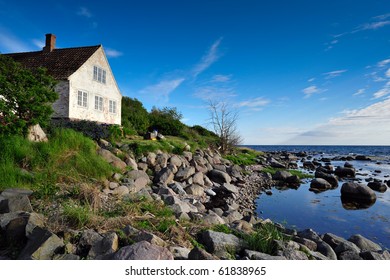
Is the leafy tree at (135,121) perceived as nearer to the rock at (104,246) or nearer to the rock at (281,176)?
the rock at (281,176)

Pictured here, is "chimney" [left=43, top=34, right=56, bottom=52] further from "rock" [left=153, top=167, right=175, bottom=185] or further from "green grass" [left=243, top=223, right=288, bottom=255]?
"green grass" [left=243, top=223, right=288, bottom=255]

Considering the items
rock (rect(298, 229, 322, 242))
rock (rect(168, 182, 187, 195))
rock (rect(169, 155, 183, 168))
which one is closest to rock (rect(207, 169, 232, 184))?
rock (rect(169, 155, 183, 168))

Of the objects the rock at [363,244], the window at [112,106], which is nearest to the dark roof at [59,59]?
the window at [112,106]

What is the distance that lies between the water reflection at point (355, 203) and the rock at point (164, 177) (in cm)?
815

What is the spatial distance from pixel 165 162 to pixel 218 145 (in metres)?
13.9

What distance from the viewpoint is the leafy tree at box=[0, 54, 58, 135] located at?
30.2ft

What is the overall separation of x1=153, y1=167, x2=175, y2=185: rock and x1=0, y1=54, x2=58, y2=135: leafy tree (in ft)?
16.2

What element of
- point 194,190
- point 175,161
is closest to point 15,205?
point 194,190

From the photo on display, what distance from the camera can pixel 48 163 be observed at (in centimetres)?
805

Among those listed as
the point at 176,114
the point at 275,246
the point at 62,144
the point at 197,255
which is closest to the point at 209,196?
the point at 62,144

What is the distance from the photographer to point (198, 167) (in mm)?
14938

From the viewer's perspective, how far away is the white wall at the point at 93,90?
20.3 metres

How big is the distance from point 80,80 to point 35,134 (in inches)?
483

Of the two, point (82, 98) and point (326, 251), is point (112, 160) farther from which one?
point (82, 98)
